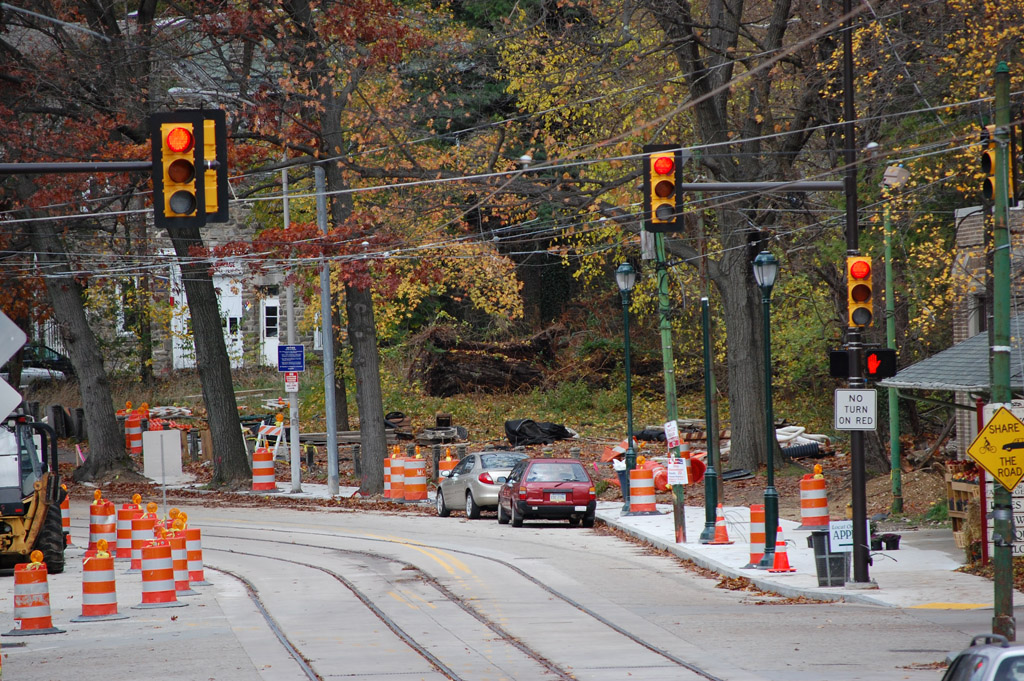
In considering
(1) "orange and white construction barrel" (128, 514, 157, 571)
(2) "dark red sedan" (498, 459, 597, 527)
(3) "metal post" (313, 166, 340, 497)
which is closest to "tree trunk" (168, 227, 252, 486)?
(3) "metal post" (313, 166, 340, 497)

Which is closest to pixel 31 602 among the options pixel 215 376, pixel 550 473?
pixel 550 473

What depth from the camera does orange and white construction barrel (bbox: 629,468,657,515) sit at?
25969 mm

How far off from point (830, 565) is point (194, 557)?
8475mm

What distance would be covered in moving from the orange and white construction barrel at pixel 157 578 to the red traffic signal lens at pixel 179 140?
5407 mm

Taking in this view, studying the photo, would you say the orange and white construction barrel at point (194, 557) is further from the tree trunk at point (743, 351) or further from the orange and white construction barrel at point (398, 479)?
the tree trunk at point (743, 351)

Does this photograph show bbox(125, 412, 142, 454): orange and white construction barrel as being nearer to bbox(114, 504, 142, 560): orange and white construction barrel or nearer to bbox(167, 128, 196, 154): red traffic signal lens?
bbox(114, 504, 142, 560): orange and white construction barrel

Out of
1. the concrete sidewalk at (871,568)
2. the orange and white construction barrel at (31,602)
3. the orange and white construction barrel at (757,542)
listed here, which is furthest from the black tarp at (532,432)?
the orange and white construction barrel at (31,602)

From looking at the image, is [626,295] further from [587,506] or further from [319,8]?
[319,8]

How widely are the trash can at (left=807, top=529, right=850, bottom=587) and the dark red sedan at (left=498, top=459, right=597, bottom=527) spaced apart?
9.27m

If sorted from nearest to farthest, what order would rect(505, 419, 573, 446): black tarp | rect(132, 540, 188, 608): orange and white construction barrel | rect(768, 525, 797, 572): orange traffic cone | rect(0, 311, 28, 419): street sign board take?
1. rect(0, 311, 28, 419): street sign board
2. rect(132, 540, 188, 608): orange and white construction barrel
3. rect(768, 525, 797, 572): orange traffic cone
4. rect(505, 419, 573, 446): black tarp

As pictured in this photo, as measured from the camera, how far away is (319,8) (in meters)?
30.3

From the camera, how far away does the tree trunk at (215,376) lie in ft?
110

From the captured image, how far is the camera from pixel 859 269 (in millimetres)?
15695

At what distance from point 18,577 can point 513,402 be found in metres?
34.5
